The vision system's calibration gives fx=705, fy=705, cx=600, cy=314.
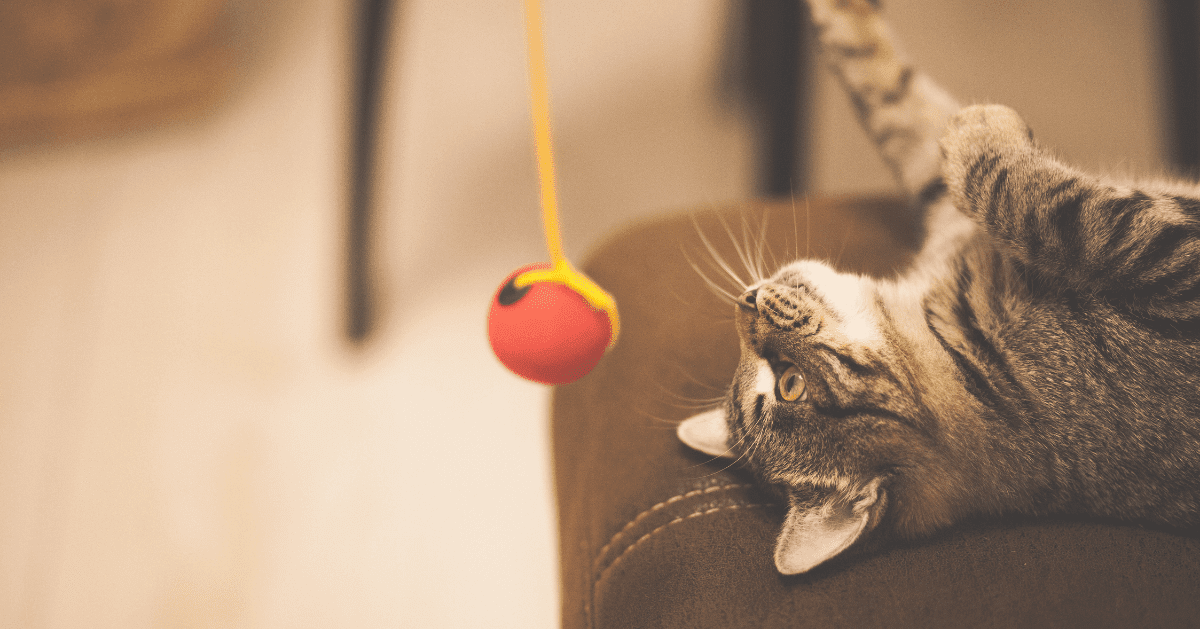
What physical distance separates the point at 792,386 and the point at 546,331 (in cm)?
35

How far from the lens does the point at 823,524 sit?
64 cm

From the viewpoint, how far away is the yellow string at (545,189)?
0.52 meters

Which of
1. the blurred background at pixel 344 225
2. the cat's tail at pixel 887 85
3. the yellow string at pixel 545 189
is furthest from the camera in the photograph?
the blurred background at pixel 344 225

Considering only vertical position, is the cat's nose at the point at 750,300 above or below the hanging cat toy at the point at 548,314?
above

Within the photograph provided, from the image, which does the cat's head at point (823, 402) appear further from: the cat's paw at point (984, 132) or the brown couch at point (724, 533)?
the cat's paw at point (984, 132)

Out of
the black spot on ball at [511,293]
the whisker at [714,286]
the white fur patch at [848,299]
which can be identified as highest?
the whisker at [714,286]

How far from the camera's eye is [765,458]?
724mm

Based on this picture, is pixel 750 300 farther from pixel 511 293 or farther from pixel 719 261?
pixel 511 293

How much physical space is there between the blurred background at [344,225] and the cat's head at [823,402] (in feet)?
2.19

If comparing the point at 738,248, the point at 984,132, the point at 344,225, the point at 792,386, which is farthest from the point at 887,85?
the point at 344,225

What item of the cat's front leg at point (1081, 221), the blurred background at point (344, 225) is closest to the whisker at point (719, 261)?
the cat's front leg at point (1081, 221)

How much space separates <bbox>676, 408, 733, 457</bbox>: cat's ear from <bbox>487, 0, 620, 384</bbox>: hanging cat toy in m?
0.20

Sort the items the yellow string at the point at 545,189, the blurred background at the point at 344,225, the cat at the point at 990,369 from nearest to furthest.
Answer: the yellow string at the point at 545,189 → the cat at the point at 990,369 → the blurred background at the point at 344,225

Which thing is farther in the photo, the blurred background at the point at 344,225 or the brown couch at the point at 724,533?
the blurred background at the point at 344,225
